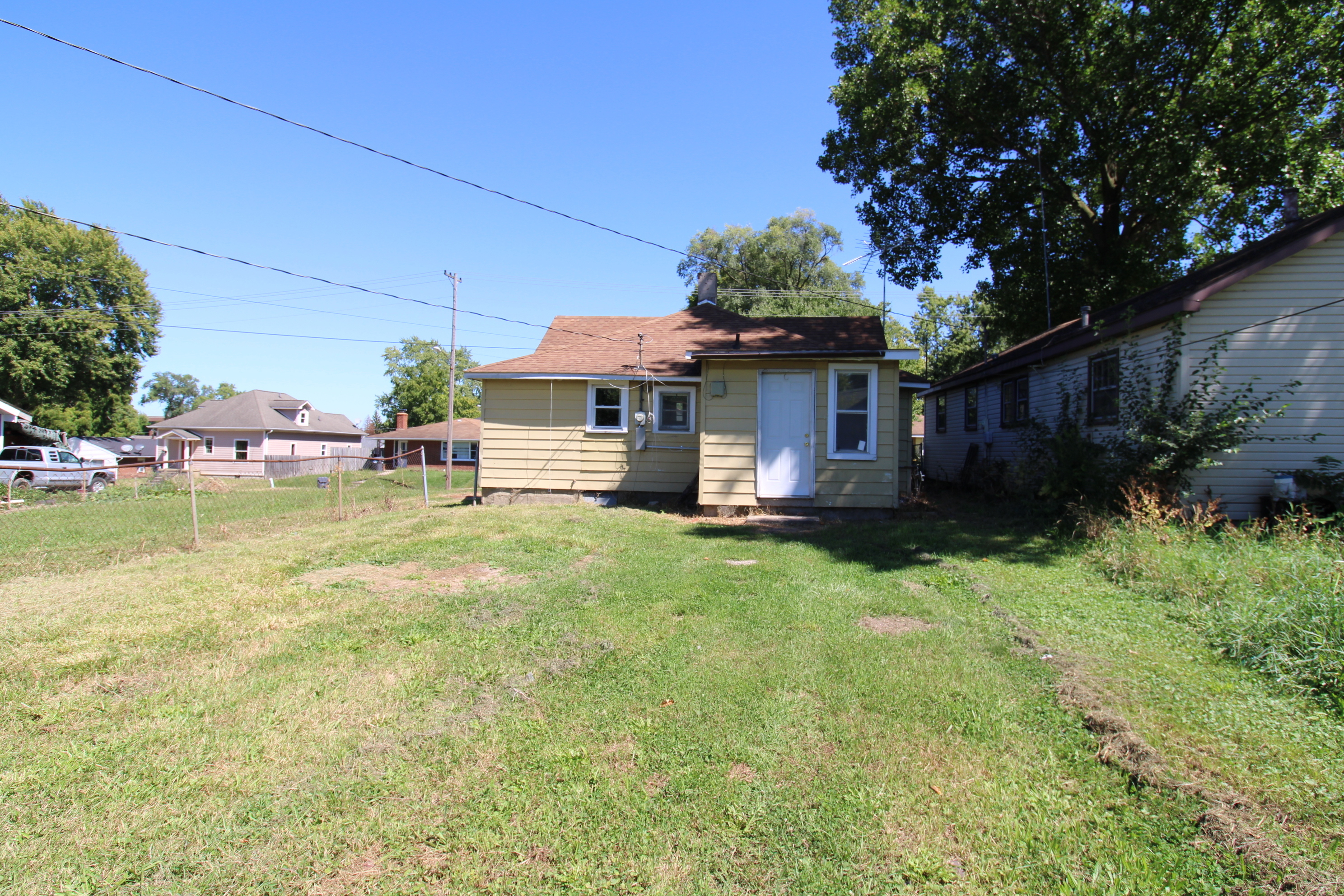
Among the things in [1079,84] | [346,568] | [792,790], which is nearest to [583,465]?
[346,568]

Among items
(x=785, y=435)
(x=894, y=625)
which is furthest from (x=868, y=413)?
(x=894, y=625)

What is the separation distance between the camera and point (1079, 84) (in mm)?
15148

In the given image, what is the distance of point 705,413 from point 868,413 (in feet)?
8.97

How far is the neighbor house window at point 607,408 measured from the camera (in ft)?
43.2

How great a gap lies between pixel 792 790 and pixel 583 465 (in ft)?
34.2

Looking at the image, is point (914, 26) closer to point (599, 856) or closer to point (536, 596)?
point (536, 596)

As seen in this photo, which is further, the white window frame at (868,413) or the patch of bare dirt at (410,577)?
the white window frame at (868,413)

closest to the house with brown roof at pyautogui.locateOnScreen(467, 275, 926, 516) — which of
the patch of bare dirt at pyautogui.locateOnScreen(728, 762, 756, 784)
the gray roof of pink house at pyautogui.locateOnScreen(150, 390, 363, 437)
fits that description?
the patch of bare dirt at pyautogui.locateOnScreen(728, 762, 756, 784)

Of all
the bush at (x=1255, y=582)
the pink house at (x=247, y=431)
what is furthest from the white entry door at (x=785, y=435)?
the pink house at (x=247, y=431)

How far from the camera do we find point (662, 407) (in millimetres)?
13336

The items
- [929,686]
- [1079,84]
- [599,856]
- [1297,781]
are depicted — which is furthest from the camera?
[1079,84]

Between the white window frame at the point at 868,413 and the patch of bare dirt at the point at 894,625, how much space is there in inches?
228

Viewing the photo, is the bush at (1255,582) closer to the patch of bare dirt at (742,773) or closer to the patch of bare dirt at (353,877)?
the patch of bare dirt at (742,773)

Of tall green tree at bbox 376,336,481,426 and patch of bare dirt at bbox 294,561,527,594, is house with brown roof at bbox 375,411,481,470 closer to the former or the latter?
tall green tree at bbox 376,336,481,426
